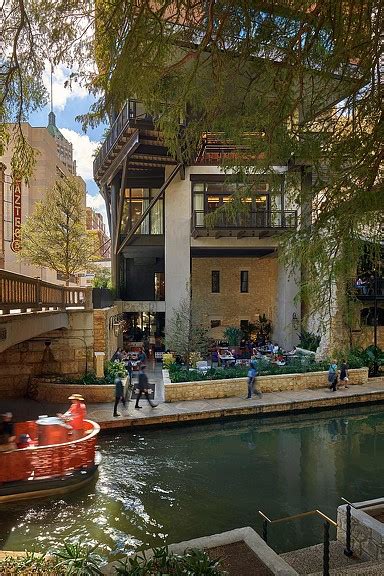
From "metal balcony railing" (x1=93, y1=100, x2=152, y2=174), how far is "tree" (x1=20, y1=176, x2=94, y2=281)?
2.73 m

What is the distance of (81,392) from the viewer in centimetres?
1390

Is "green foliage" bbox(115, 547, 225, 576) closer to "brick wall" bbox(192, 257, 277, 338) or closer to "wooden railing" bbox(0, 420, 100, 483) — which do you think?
"wooden railing" bbox(0, 420, 100, 483)

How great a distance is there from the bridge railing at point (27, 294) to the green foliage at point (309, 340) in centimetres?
1191

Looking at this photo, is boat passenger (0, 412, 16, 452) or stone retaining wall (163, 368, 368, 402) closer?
boat passenger (0, 412, 16, 452)

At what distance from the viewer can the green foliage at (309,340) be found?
20750 mm

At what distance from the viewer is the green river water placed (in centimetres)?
725

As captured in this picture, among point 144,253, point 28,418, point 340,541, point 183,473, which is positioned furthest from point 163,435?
point 144,253

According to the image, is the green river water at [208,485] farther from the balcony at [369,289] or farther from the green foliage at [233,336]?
the green foliage at [233,336]

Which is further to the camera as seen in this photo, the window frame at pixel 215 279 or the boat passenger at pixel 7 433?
the window frame at pixel 215 279

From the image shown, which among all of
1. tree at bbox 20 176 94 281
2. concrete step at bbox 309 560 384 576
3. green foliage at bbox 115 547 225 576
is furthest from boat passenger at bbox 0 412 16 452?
tree at bbox 20 176 94 281

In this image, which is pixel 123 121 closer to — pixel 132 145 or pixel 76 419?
pixel 132 145

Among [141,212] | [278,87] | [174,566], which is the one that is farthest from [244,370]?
[174,566]

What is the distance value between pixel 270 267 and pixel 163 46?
2331 cm

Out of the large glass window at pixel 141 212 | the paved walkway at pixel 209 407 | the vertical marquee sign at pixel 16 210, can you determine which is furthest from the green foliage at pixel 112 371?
the vertical marquee sign at pixel 16 210
